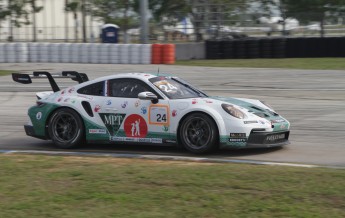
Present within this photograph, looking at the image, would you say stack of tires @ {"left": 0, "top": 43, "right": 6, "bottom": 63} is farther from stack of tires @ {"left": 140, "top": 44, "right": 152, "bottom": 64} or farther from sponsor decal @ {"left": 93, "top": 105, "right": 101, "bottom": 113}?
sponsor decal @ {"left": 93, "top": 105, "right": 101, "bottom": 113}

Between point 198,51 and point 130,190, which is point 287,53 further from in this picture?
point 130,190

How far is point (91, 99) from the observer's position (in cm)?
983

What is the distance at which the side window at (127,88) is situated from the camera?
956cm

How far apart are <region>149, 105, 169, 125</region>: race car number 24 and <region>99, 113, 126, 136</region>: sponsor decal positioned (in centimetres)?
48

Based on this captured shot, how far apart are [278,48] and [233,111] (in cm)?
2278

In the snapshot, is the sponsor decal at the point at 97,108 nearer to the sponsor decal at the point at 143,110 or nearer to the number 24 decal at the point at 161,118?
the sponsor decal at the point at 143,110

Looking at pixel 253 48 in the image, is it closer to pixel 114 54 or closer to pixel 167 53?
pixel 167 53

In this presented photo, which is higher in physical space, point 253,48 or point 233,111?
point 253,48

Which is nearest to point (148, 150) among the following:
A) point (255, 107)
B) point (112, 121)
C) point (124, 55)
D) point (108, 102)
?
point (112, 121)

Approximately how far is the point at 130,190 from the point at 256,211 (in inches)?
54.4

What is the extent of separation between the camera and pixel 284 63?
28.6 metres

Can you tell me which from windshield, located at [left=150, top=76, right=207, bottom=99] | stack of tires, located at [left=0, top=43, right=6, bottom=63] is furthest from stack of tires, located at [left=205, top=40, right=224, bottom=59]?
windshield, located at [left=150, top=76, right=207, bottom=99]

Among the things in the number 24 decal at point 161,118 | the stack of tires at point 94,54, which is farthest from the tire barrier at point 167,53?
the number 24 decal at point 161,118

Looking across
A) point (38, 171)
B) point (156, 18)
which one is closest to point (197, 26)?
point (156, 18)
